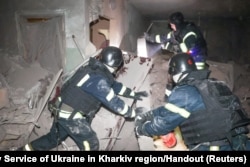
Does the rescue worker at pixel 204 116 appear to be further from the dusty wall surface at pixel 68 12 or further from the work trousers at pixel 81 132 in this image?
the dusty wall surface at pixel 68 12

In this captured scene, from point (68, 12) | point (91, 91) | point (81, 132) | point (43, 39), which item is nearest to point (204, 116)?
point (91, 91)

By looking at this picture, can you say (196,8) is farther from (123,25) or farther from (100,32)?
(100,32)

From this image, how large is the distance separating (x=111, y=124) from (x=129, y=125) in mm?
445

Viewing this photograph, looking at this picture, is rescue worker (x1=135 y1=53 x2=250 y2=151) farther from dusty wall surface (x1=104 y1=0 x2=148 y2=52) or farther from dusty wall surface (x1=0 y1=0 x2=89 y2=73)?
dusty wall surface (x1=104 y1=0 x2=148 y2=52)

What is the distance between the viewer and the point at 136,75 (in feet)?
17.9

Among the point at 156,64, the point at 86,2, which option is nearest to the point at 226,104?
the point at 156,64

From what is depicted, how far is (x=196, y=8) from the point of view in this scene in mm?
9180

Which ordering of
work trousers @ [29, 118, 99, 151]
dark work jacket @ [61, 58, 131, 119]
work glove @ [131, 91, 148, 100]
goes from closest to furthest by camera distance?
dark work jacket @ [61, 58, 131, 119]
work trousers @ [29, 118, 99, 151]
work glove @ [131, 91, 148, 100]

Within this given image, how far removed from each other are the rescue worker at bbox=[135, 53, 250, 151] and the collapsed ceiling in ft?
17.3

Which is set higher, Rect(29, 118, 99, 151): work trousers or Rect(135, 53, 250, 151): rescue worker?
Rect(135, 53, 250, 151): rescue worker

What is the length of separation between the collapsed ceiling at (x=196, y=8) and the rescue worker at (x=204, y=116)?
526cm

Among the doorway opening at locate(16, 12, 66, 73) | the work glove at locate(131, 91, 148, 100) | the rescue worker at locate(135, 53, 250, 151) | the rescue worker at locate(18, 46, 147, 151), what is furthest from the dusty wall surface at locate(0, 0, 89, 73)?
the rescue worker at locate(135, 53, 250, 151)

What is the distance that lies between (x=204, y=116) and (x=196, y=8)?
6755 millimetres

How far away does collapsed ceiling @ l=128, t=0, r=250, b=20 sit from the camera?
8.20 meters
